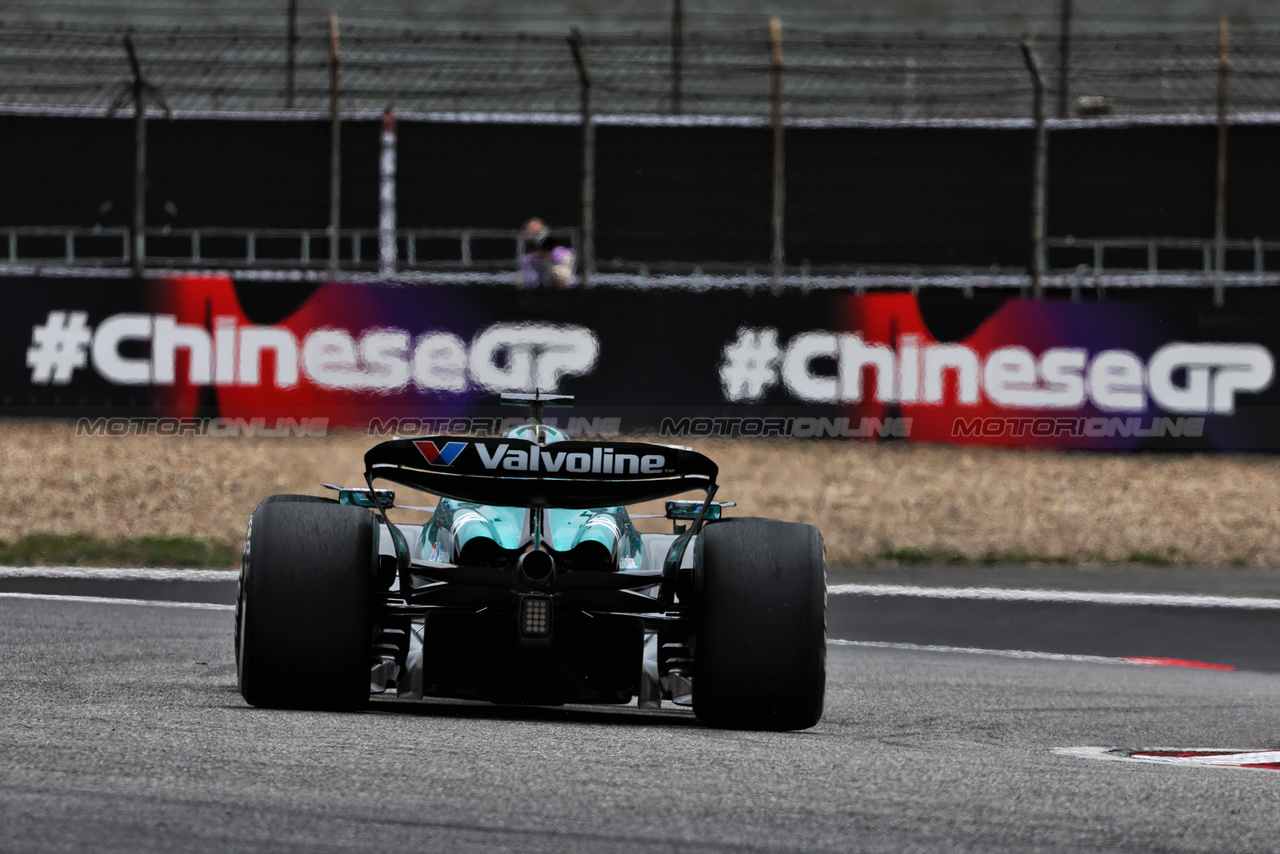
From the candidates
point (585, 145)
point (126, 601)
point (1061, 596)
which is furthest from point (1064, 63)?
point (126, 601)

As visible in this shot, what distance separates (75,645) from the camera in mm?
9055

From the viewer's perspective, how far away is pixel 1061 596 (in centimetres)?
1350

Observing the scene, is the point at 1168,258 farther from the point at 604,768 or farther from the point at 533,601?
the point at 604,768

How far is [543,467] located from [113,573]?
8.17 meters

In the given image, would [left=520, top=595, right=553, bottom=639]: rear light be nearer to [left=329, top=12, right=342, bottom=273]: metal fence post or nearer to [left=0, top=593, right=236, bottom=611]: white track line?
[left=0, top=593, right=236, bottom=611]: white track line

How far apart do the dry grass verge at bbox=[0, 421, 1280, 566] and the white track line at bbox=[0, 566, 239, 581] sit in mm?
1817

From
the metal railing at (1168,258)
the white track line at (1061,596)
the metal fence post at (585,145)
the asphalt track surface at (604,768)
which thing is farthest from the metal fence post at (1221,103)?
the asphalt track surface at (604,768)

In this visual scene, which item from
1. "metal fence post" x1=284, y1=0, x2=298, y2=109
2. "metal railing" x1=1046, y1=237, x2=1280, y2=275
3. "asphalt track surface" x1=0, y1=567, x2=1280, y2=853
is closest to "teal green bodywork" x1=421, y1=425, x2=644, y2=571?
"asphalt track surface" x1=0, y1=567, x2=1280, y2=853

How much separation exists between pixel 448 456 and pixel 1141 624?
7282mm

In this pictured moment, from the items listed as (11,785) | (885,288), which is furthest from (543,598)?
(885,288)

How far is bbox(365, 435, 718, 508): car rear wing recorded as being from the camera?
6.37 meters

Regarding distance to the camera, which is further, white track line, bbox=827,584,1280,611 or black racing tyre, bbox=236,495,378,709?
white track line, bbox=827,584,1280,611

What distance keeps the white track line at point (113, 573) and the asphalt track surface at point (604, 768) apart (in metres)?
3.58

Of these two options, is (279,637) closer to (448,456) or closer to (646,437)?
(448,456)
